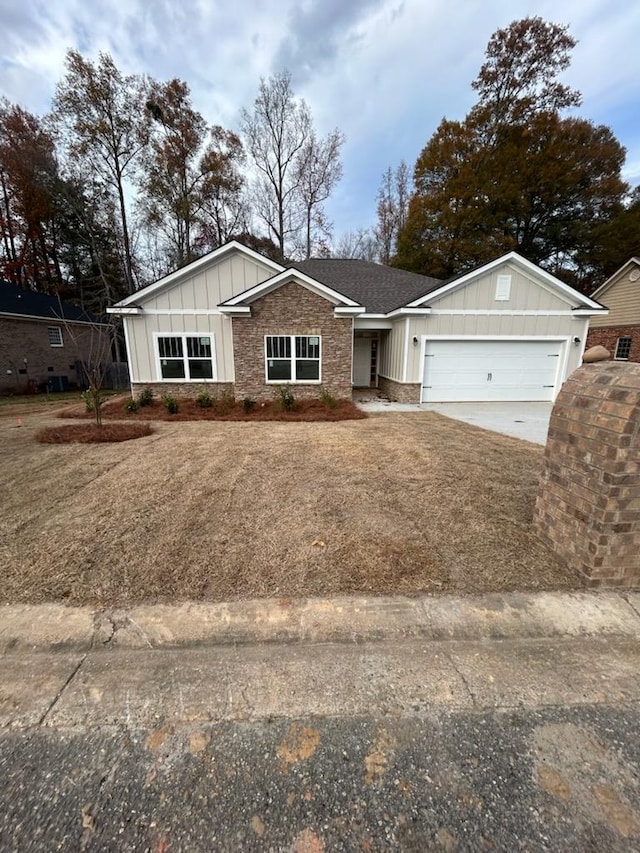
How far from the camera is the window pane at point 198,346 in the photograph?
455 inches

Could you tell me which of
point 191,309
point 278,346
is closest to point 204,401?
point 278,346

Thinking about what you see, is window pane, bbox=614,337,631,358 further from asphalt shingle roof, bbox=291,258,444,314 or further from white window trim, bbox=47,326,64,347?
white window trim, bbox=47,326,64,347

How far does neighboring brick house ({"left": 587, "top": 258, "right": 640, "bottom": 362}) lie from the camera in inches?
693

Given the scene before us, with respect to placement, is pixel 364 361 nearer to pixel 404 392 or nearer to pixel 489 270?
pixel 404 392

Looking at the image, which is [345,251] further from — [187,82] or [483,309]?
[483,309]

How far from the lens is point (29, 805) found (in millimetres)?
1393

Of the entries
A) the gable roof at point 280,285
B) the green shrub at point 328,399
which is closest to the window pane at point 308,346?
the green shrub at point 328,399

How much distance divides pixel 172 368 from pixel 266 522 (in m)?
9.50

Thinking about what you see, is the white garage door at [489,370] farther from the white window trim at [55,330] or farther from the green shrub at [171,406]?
the white window trim at [55,330]

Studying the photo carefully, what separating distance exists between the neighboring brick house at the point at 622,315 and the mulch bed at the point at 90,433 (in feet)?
70.6

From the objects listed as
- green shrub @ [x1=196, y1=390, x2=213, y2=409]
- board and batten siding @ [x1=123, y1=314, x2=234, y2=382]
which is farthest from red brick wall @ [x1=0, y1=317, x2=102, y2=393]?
green shrub @ [x1=196, y1=390, x2=213, y2=409]

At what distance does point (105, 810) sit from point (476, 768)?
4.95ft

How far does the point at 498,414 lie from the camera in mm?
9914

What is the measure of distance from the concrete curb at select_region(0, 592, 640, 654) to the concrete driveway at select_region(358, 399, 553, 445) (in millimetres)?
5299
